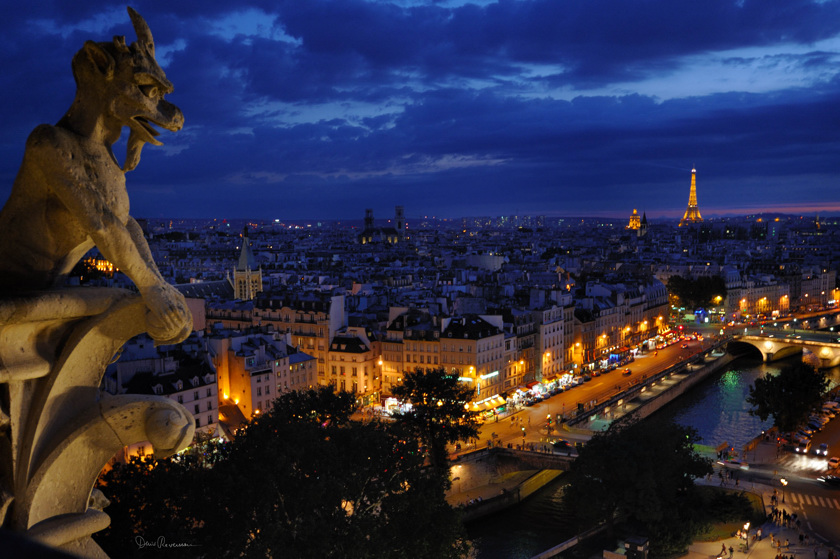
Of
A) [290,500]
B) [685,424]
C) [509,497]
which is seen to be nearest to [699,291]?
[685,424]

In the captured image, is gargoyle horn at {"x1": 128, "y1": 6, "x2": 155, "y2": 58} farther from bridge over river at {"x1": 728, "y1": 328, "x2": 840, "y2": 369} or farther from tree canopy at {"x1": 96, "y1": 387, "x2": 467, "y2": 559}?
bridge over river at {"x1": 728, "y1": 328, "x2": 840, "y2": 369}

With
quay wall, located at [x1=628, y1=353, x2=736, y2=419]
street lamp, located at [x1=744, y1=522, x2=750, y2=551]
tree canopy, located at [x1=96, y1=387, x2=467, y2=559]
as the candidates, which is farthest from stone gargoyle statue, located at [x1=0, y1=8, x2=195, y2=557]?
quay wall, located at [x1=628, y1=353, x2=736, y2=419]

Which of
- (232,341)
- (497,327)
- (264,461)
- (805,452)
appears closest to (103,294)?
(264,461)

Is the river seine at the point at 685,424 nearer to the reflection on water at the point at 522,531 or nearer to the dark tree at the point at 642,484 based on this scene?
the reflection on water at the point at 522,531

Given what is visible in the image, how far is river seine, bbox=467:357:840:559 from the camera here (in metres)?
31.9

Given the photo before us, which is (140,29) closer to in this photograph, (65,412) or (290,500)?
(65,412)

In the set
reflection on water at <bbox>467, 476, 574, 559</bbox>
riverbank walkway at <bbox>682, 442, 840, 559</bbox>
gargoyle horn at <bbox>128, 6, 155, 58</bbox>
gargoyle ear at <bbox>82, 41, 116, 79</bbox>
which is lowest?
reflection on water at <bbox>467, 476, 574, 559</bbox>

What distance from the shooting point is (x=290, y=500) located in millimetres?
18781

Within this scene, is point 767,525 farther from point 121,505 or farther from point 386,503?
point 121,505

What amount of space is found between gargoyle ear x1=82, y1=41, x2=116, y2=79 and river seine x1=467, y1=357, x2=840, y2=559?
29.1 meters

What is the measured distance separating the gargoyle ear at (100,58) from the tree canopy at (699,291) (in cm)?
9890

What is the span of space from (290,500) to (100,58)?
1613 centimetres

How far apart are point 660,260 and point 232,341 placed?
354 ft

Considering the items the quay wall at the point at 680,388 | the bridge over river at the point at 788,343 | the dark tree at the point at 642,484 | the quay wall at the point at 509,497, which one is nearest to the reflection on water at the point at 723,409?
the quay wall at the point at 680,388
